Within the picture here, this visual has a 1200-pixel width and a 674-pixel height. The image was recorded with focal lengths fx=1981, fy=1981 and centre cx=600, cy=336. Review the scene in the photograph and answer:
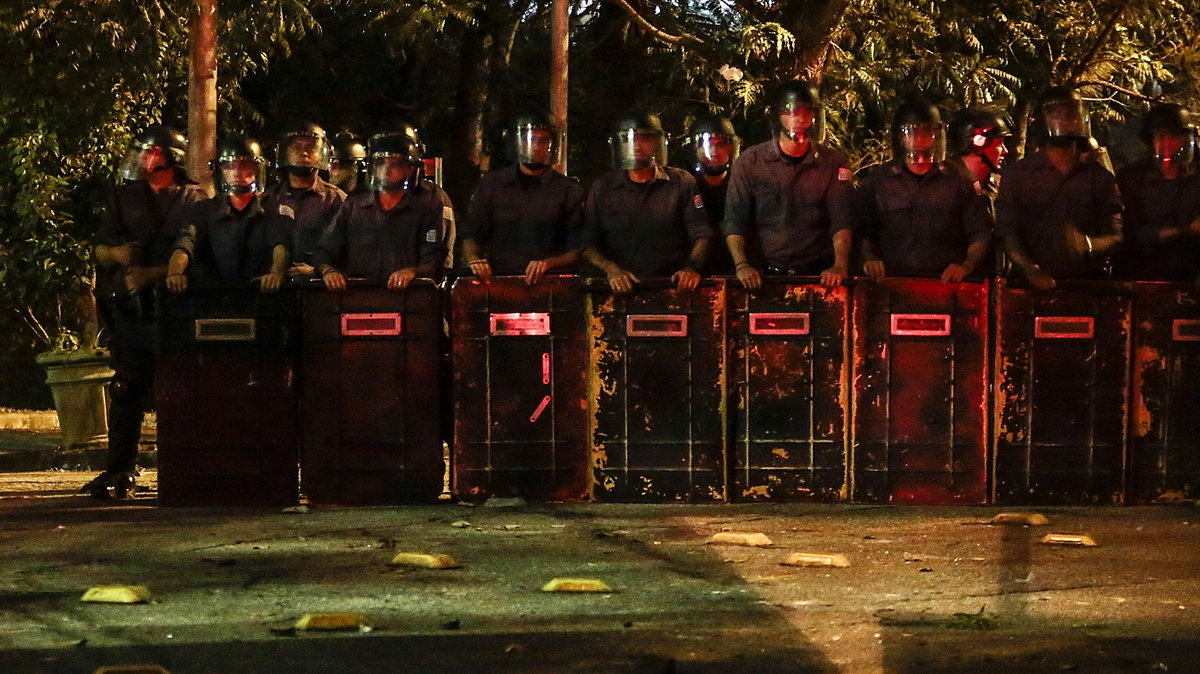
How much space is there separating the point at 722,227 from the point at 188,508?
339cm

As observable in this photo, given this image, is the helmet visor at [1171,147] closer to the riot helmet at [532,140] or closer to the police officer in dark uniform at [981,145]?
the police officer in dark uniform at [981,145]

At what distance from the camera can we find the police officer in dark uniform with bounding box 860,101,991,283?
1106 centimetres

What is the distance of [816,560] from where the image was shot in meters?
8.80

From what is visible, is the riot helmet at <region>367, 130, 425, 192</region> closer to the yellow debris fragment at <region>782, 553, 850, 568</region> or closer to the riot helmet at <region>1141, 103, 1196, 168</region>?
the yellow debris fragment at <region>782, 553, 850, 568</region>

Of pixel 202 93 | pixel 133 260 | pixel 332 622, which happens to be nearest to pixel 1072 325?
pixel 332 622

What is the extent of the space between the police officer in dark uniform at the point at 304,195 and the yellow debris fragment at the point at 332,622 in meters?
4.79

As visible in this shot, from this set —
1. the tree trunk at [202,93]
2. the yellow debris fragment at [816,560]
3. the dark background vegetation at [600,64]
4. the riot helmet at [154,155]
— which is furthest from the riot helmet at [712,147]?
the dark background vegetation at [600,64]

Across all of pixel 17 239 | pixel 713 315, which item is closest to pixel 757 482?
pixel 713 315

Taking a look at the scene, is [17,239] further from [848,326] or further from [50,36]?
[848,326]

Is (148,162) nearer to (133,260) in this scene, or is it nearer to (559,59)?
(133,260)

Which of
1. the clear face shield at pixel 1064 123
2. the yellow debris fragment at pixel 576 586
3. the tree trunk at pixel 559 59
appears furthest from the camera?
the tree trunk at pixel 559 59

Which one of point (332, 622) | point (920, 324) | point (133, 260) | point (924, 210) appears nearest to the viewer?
point (332, 622)

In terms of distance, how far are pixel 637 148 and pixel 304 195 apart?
2130 mm

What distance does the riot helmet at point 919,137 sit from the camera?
11.2m
